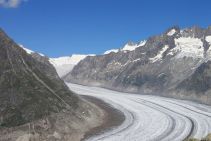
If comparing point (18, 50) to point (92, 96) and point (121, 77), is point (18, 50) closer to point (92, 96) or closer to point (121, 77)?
point (92, 96)

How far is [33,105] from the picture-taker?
45.2 metres

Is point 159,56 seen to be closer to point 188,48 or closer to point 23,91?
point 188,48

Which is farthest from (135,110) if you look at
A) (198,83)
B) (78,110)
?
(198,83)

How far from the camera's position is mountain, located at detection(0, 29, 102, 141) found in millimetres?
41719

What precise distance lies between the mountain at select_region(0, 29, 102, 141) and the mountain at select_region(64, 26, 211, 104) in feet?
122

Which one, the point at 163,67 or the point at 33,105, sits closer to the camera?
the point at 33,105

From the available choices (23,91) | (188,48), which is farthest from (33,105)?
(188,48)

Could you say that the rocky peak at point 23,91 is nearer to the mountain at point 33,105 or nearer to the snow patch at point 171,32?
the mountain at point 33,105

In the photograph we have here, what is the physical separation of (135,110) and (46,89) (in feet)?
47.8

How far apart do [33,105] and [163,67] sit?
71682mm

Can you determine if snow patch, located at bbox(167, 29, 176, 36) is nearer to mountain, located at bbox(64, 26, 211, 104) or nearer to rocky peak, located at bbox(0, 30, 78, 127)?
mountain, located at bbox(64, 26, 211, 104)

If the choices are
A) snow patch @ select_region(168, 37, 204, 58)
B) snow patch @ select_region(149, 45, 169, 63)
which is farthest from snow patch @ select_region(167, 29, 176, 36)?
snow patch @ select_region(149, 45, 169, 63)

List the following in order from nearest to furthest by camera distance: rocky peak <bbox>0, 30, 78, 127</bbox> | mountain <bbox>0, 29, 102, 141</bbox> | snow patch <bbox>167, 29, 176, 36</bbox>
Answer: mountain <bbox>0, 29, 102, 141</bbox> < rocky peak <bbox>0, 30, 78, 127</bbox> < snow patch <bbox>167, 29, 176, 36</bbox>

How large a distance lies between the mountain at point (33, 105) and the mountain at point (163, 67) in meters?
37.1
